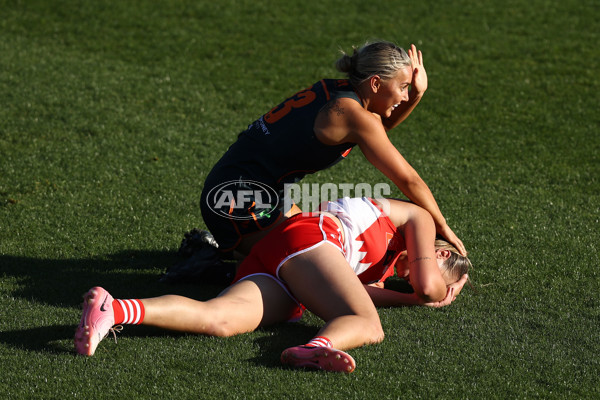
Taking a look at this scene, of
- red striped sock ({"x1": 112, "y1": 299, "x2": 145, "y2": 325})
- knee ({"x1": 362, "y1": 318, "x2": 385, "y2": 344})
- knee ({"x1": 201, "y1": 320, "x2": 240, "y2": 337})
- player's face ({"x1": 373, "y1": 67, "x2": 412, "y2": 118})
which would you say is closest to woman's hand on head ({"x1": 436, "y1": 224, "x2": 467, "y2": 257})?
player's face ({"x1": 373, "y1": 67, "x2": 412, "y2": 118})

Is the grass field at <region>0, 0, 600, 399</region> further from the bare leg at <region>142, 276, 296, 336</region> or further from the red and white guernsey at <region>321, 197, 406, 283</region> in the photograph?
the red and white guernsey at <region>321, 197, 406, 283</region>

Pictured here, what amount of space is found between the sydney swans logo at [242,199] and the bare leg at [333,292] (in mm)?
711

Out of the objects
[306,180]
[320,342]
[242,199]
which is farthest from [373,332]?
[306,180]

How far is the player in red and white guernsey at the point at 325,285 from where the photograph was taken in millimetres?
3482

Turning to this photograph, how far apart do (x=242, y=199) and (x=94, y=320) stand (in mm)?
1325

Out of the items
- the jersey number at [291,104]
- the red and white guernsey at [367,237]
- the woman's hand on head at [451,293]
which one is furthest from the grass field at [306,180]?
the jersey number at [291,104]

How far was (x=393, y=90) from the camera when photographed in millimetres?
4266

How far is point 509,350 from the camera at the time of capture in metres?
3.78

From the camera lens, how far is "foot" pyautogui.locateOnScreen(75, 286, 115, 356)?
3.44 meters

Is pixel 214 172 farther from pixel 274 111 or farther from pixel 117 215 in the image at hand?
pixel 117 215

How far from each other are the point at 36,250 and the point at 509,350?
325 centimetres

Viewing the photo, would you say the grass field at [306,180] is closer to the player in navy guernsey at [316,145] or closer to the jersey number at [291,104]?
the player in navy guernsey at [316,145]

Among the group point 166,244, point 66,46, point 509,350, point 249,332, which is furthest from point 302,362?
point 66,46

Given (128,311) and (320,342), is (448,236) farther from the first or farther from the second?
(128,311)
